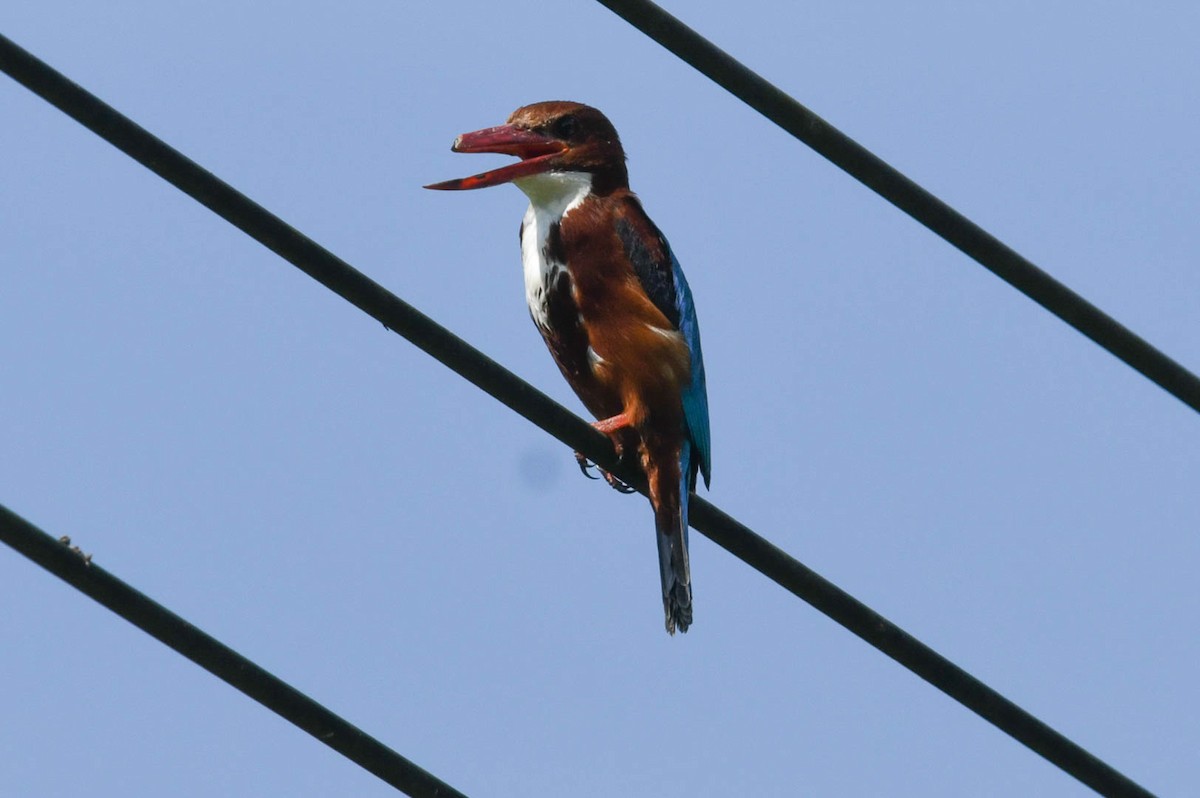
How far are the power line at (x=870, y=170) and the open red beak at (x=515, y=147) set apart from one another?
196 centimetres

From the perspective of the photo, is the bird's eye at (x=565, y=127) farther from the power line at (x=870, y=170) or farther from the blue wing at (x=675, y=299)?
the power line at (x=870, y=170)

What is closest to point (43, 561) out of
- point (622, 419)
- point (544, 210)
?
point (622, 419)

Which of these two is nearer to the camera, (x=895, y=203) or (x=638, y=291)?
(x=895, y=203)

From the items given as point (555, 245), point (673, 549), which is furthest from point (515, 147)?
point (673, 549)

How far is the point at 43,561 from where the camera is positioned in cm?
275

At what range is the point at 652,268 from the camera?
5.42m

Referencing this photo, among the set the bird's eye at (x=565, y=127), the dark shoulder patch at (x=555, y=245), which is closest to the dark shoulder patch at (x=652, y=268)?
the dark shoulder patch at (x=555, y=245)

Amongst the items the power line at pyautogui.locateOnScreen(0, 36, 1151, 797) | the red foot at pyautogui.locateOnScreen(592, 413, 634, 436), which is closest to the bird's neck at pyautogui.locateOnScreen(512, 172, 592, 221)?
the red foot at pyautogui.locateOnScreen(592, 413, 634, 436)

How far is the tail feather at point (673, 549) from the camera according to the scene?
15.9 feet

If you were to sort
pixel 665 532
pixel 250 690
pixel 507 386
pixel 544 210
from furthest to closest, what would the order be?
pixel 544 210 → pixel 665 532 → pixel 507 386 → pixel 250 690

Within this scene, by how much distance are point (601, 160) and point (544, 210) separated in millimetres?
364

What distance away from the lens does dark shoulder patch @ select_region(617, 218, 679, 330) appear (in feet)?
17.6

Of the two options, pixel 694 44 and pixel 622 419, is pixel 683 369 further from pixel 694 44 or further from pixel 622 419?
pixel 694 44

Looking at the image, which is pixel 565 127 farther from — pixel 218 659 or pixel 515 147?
pixel 218 659
